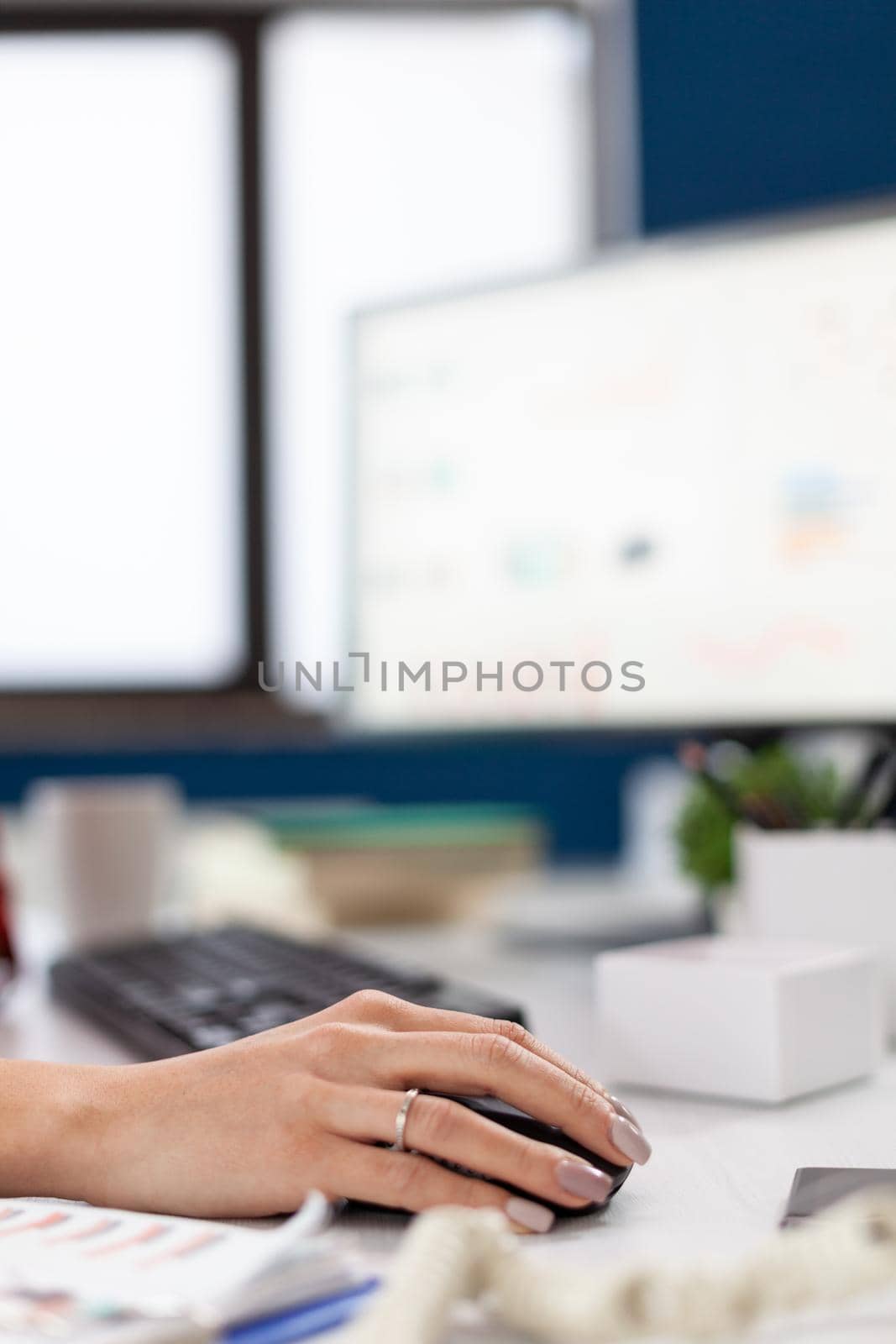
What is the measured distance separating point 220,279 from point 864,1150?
1.94 m

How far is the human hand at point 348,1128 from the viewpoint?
0.44 meters

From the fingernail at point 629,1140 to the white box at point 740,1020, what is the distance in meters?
0.15

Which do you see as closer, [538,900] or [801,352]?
[801,352]

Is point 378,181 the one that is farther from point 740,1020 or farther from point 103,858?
point 740,1020

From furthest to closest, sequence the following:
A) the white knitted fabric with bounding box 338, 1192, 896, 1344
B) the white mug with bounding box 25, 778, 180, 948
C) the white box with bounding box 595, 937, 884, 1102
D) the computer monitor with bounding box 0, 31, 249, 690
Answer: the computer monitor with bounding box 0, 31, 249, 690, the white mug with bounding box 25, 778, 180, 948, the white box with bounding box 595, 937, 884, 1102, the white knitted fabric with bounding box 338, 1192, 896, 1344

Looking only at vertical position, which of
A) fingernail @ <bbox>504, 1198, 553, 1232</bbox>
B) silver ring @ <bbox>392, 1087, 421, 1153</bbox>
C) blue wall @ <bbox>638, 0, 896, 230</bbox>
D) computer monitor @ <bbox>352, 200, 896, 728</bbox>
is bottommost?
fingernail @ <bbox>504, 1198, 553, 1232</bbox>

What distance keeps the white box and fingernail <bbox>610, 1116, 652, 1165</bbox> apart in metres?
0.15

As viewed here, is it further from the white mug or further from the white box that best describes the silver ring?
the white mug

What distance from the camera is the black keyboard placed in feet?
2.13

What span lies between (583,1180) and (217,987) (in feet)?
1.17

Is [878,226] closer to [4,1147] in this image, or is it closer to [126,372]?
[4,1147]

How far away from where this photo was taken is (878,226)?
883 millimetres

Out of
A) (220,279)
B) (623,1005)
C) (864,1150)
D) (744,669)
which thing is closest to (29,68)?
(220,279)

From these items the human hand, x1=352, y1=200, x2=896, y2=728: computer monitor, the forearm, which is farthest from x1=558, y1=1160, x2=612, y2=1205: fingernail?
x1=352, y1=200, x2=896, y2=728: computer monitor
